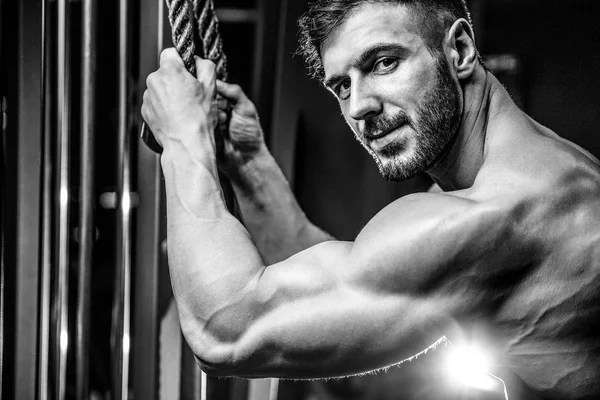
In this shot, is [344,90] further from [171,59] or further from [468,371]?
[468,371]

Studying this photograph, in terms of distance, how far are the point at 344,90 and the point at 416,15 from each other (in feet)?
0.61

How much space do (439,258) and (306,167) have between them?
1008 mm

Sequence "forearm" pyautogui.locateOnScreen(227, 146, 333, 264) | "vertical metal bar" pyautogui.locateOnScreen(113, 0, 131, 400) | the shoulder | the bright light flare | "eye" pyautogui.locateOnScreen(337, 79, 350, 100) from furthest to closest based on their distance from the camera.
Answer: the bright light flare
"forearm" pyautogui.locateOnScreen(227, 146, 333, 264)
"vertical metal bar" pyautogui.locateOnScreen(113, 0, 131, 400)
"eye" pyautogui.locateOnScreen(337, 79, 350, 100)
the shoulder

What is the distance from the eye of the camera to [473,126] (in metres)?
1.19

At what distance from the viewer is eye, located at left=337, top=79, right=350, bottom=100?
1.20 metres

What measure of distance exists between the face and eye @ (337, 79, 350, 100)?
1.2 inches

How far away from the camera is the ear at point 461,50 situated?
3.89ft

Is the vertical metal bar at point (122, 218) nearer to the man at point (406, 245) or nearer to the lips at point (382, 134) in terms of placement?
the man at point (406, 245)

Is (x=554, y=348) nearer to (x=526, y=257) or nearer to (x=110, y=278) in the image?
(x=526, y=257)

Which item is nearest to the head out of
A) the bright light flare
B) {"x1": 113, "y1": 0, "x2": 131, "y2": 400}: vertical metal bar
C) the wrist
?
the wrist

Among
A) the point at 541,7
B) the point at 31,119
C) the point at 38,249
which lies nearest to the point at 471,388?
the point at 541,7

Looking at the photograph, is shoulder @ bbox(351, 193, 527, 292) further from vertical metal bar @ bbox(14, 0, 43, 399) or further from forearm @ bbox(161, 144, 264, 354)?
vertical metal bar @ bbox(14, 0, 43, 399)

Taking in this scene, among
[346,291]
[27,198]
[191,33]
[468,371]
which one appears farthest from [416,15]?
[468,371]

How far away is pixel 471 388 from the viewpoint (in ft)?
5.82
